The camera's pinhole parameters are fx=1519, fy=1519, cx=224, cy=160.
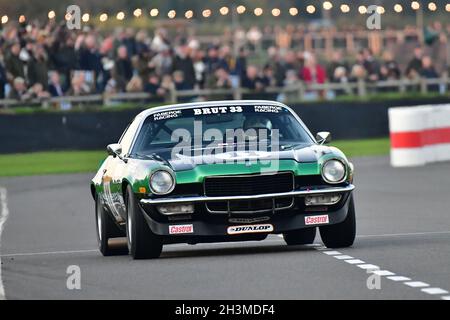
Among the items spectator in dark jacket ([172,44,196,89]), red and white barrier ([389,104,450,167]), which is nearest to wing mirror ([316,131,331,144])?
red and white barrier ([389,104,450,167])

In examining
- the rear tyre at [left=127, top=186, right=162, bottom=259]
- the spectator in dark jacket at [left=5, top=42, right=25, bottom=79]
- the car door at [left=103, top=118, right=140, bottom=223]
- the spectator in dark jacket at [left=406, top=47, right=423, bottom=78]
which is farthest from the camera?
the spectator in dark jacket at [left=406, top=47, right=423, bottom=78]

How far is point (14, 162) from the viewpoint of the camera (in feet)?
101

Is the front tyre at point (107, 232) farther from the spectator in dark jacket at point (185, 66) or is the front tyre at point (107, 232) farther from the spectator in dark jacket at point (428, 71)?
the spectator in dark jacket at point (428, 71)

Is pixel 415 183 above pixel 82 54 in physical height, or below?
below

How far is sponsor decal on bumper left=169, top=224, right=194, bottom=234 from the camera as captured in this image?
1212 centimetres

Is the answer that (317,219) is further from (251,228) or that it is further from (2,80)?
(2,80)

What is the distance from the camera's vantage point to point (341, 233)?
41.8ft

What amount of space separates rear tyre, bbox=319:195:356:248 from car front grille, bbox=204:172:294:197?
2.63ft

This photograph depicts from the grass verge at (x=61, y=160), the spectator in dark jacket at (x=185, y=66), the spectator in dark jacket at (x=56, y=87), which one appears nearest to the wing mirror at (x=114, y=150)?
the grass verge at (x=61, y=160)

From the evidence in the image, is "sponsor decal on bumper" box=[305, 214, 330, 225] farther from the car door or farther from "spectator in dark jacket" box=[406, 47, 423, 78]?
"spectator in dark jacket" box=[406, 47, 423, 78]

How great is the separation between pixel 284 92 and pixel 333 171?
20.9 m

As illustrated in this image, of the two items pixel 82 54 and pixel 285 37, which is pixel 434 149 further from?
pixel 285 37
